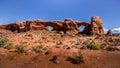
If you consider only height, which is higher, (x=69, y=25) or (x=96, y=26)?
(x=96, y=26)

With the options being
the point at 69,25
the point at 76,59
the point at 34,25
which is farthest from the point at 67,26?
the point at 76,59

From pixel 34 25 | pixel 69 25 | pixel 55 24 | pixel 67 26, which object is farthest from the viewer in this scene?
pixel 55 24

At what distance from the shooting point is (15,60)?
1412cm

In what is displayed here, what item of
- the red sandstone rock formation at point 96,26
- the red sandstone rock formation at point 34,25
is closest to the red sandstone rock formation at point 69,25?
the red sandstone rock formation at point 34,25

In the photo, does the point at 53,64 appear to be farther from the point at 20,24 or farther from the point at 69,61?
the point at 20,24

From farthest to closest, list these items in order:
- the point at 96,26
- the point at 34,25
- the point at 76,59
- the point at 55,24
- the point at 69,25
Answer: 1. the point at 55,24
2. the point at 34,25
3. the point at 69,25
4. the point at 96,26
5. the point at 76,59

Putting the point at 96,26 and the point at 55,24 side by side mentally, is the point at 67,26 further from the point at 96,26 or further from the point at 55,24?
the point at 96,26

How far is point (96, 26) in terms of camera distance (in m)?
42.3

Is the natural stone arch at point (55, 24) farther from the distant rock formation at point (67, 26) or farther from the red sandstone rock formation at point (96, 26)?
the red sandstone rock formation at point (96, 26)

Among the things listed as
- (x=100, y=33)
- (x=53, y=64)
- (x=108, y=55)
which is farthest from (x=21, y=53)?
(x=100, y=33)

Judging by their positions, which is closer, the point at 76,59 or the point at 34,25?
the point at 76,59

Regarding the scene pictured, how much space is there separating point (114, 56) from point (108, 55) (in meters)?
0.37

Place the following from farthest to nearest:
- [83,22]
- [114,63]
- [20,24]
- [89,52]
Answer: [20,24] → [83,22] → [89,52] → [114,63]

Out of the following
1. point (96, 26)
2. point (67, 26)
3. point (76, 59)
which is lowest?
point (67, 26)
